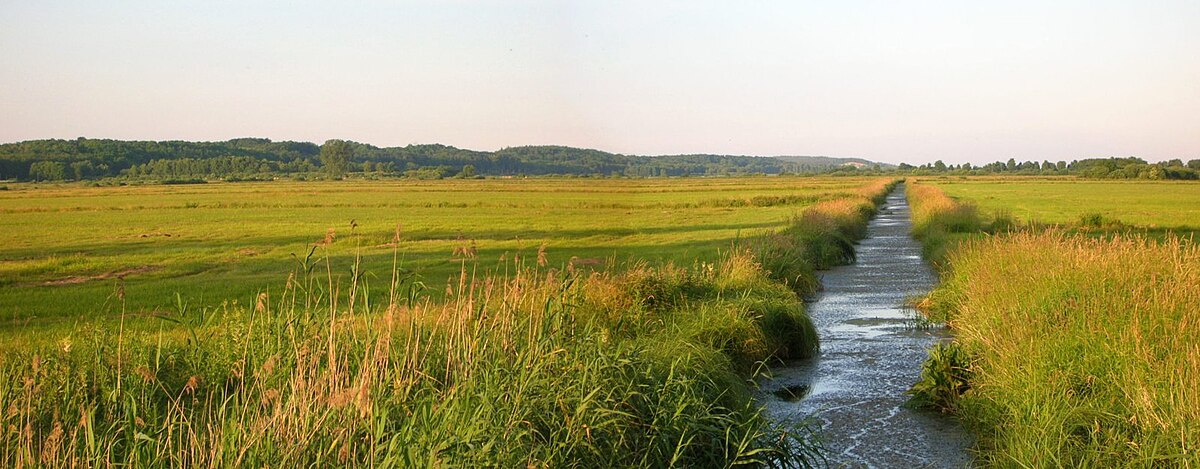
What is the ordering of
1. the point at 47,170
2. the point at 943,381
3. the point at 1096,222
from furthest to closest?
the point at 47,170 < the point at 1096,222 < the point at 943,381

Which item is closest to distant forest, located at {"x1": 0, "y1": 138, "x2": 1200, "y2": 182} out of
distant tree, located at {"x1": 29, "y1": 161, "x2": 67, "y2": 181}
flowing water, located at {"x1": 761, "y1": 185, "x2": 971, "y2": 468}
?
distant tree, located at {"x1": 29, "y1": 161, "x2": 67, "y2": 181}

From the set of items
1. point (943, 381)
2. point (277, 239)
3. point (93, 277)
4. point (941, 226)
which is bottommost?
point (277, 239)

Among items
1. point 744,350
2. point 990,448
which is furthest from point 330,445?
point 744,350

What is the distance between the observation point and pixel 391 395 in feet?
19.5

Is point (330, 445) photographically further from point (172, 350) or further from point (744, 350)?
point (744, 350)

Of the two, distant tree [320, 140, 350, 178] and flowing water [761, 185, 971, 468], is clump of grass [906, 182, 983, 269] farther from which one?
distant tree [320, 140, 350, 178]

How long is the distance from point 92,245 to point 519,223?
706 inches

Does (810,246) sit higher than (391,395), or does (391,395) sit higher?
(391,395)

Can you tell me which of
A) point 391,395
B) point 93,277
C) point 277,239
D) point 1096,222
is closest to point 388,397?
point 391,395

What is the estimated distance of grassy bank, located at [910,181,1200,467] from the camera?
6.81 meters

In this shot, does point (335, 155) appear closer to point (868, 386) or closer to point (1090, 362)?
point (868, 386)

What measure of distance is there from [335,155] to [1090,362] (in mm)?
109436

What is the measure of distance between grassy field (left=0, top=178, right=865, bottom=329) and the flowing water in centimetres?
312

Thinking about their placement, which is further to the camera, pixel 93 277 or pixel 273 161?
pixel 273 161
